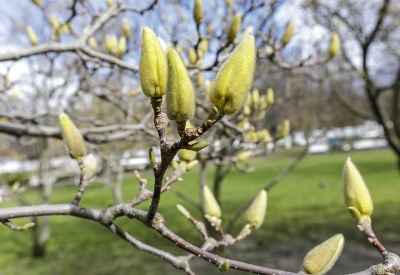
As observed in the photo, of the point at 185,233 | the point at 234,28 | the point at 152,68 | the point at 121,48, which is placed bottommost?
the point at 185,233

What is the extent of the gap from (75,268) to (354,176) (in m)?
7.15

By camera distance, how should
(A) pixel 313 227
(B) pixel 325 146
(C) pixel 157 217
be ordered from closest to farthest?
(C) pixel 157 217, (A) pixel 313 227, (B) pixel 325 146

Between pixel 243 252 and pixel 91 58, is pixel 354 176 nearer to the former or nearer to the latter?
pixel 91 58

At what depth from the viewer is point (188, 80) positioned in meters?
0.61

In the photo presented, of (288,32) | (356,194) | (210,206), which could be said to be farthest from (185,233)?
(356,194)

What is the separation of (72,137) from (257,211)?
0.54 m

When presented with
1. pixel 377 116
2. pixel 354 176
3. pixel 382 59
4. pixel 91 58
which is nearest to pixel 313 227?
pixel 377 116

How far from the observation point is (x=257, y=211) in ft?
3.97

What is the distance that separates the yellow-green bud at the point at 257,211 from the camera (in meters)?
1.20

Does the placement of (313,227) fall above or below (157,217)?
below

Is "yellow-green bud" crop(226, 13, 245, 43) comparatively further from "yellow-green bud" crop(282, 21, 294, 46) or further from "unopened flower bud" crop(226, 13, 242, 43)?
"yellow-green bud" crop(282, 21, 294, 46)

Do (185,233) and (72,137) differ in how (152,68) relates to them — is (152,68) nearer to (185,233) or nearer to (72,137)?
(72,137)

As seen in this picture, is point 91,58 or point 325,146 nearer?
point 91,58

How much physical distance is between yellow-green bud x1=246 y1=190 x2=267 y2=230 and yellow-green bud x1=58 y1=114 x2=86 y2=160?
0.49 metres
